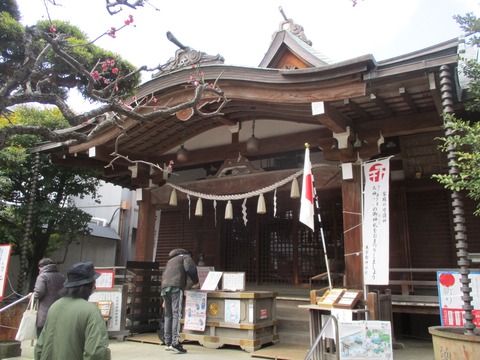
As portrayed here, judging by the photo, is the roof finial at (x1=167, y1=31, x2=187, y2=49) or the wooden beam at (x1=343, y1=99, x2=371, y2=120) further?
the roof finial at (x1=167, y1=31, x2=187, y2=49)

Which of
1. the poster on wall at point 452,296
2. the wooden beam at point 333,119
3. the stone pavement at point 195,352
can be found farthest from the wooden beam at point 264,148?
the stone pavement at point 195,352

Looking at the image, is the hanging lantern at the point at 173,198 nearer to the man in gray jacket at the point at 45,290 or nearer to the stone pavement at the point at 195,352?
the stone pavement at the point at 195,352

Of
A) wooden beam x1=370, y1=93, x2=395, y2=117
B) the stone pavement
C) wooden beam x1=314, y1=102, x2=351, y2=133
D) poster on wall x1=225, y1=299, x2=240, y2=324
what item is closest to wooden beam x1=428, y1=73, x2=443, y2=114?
wooden beam x1=370, y1=93, x2=395, y2=117

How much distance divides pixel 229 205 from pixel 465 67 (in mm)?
5580

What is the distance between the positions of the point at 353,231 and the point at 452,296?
1.87 meters

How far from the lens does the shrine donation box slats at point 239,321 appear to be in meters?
7.23

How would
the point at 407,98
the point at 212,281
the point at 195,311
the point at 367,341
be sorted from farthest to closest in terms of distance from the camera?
the point at 212,281, the point at 195,311, the point at 407,98, the point at 367,341

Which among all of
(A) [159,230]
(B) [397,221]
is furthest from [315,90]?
(A) [159,230]

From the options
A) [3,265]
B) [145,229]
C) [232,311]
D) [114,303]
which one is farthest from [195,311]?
[3,265]

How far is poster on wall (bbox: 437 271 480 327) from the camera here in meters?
6.05

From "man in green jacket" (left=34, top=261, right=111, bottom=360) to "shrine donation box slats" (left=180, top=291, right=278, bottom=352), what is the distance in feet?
15.1

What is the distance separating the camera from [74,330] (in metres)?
2.97

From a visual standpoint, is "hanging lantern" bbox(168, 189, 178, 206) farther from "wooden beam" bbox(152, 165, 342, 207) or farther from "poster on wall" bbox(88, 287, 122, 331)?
"poster on wall" bbox(88, 287, 122, 331)

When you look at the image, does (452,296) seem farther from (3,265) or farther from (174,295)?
(3,265)
